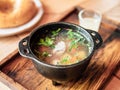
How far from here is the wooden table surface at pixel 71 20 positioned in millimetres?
789

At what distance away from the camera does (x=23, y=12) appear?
3.46 feet

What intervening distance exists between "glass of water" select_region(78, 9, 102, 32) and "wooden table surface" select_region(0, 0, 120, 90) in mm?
33

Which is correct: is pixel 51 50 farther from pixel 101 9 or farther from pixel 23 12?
pixel 101 9

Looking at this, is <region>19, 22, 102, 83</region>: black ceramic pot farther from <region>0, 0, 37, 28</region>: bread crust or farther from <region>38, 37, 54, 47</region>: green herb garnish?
<region>0, 0, 37, 28</region>: bread crust

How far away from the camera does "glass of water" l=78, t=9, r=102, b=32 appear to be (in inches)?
41.2

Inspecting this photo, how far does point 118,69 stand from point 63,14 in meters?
0.40

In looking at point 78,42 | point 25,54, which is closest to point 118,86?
point 78,42

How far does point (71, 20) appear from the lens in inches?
43.3

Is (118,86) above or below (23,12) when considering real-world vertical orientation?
below

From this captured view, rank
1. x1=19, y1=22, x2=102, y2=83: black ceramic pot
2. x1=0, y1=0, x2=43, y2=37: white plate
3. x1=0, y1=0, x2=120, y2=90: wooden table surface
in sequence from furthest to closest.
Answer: x1=0, y1=0, x2=43, y2=37: white plate → x1=0, y1=0, x2=120, y2=90: wooden table surface → x1=19, y1=22, x2=102, y2=83: black ceramic pot

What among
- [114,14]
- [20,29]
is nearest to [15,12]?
[20,29]

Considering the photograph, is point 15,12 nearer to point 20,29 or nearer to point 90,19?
point 20,29

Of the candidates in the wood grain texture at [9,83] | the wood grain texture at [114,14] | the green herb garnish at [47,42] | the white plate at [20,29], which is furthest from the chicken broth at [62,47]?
the wood grain texture at [114,14]

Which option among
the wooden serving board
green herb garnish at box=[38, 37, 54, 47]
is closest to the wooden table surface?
the wooden serving board
